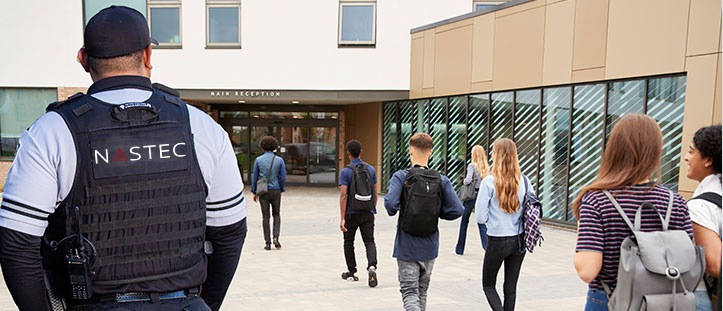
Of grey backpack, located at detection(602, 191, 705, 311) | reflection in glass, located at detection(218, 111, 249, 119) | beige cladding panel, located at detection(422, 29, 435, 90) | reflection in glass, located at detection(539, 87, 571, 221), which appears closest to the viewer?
grey backpack, located at detection(602, 191, 705, 311)

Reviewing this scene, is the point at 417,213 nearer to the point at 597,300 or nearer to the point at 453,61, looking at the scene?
the point at 597,300

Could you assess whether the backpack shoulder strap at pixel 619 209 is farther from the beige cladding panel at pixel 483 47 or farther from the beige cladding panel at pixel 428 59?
the beige cladding panel at pixel 428 59

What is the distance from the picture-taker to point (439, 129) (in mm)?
13898

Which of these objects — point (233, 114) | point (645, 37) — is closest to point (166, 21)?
point (233, 114)

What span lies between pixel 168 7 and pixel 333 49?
532cm

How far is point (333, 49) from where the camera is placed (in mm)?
14617

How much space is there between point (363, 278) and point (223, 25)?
11.1 meters

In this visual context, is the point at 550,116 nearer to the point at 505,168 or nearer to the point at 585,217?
the point at 505,168

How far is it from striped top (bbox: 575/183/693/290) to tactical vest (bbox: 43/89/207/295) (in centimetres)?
176

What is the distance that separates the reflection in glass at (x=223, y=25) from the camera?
14.8m

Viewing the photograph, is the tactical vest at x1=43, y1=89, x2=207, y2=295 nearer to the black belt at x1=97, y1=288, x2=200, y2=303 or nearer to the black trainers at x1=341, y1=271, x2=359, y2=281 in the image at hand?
the black belt at x1=97, y1=288, x2=200, y2=303

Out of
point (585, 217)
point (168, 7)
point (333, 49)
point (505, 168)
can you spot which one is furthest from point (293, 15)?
point (585, 217)

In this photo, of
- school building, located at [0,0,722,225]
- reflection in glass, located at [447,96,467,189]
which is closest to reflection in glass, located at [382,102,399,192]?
school building, located at [0,0,722,225]

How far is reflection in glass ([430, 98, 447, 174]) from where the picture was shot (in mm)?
13672
